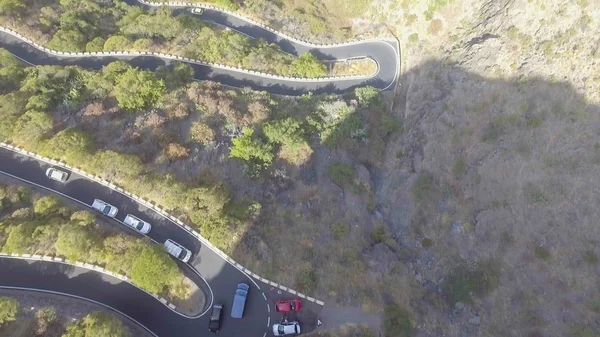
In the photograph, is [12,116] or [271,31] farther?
[271,31]

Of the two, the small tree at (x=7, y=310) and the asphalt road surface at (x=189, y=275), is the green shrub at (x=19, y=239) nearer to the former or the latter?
the asphalt road surface at (x=189, y=275)

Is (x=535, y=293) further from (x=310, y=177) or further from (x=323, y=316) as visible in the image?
(x=310, y=177)

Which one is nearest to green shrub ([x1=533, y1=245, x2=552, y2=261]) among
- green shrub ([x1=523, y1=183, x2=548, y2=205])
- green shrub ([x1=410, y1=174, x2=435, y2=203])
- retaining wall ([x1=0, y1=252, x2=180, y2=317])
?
green shrub ([x1=523, y1=183, x2=548, y2=205])

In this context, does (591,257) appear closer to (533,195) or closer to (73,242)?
(533,195)

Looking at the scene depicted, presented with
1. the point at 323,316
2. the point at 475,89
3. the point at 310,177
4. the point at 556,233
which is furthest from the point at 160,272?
the point at 475,89

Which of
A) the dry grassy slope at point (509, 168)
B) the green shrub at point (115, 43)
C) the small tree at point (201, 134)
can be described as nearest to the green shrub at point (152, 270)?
the small tree at point (201, 134)

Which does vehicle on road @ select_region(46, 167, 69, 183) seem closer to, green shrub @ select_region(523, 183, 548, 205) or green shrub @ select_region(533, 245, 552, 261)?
green shrub @ select_region(523, 183, 548, 205)
